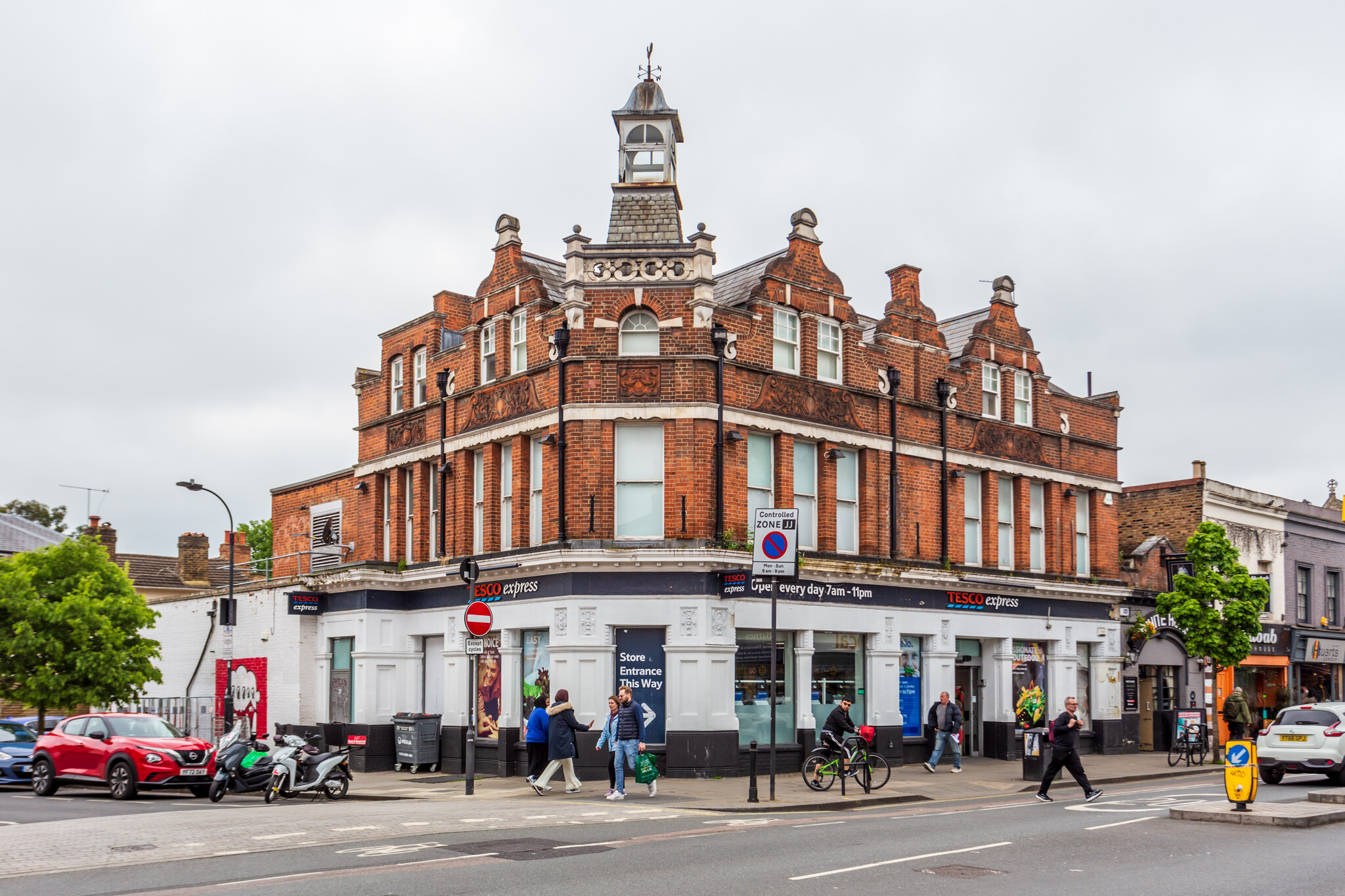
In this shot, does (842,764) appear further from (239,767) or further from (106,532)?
(106,532)

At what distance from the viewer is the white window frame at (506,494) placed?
1059 inches

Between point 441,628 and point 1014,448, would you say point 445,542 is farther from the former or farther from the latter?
point 1014,448

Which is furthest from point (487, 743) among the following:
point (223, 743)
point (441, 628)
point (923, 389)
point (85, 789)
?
point (923, 389)

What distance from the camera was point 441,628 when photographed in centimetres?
2800

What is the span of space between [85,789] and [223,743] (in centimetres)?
530

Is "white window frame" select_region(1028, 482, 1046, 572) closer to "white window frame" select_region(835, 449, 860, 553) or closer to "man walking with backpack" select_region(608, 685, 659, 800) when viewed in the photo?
"white window frame" select_region(835, 449, 860, 553)

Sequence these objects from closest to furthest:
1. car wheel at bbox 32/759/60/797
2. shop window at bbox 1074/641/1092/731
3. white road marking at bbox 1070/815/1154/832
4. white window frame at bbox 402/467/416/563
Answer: white road marking at bbox 1070/815/1154/832
car wheel at bbox 32/759/60/797
white window frame at bbox 402/467/416/563
shop window at bbox 1074/641/1092/731

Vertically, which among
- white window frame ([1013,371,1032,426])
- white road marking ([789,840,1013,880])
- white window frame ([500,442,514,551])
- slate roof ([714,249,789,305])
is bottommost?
white road marking ([789,840,1013,880])

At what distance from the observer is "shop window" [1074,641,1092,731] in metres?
32.3

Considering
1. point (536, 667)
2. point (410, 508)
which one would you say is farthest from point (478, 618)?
point (410, 508)

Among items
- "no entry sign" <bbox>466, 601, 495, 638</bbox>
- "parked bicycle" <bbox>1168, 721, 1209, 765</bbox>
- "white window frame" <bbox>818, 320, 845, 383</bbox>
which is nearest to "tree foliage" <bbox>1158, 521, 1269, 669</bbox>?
"parked bicycle" <bbox>1168, 721, 1209, 765</bbox>

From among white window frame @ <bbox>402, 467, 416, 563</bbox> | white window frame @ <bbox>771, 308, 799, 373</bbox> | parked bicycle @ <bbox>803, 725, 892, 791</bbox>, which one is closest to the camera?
parked bicycle @ <bbox>803, 725, 892, 791</bbox>

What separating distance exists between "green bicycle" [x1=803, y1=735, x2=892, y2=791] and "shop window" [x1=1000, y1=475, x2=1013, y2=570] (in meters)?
10.4

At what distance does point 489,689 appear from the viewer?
86.7ft
